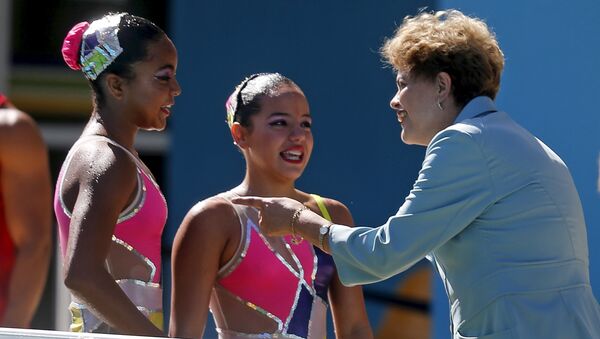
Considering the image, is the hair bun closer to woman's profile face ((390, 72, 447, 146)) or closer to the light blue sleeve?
woman's profile face ((390, 72, 447, 146))

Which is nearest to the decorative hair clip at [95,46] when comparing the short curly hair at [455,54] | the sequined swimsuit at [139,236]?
the sequined swimsuit at [139,236]

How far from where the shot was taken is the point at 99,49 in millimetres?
3057

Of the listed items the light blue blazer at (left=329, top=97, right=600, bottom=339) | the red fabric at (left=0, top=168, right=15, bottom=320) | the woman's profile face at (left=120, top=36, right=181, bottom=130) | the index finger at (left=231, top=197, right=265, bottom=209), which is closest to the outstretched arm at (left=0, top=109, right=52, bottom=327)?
the red fabric at (left=0, top=168, right=15, bottom=320)

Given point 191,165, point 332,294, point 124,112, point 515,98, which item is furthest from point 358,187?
point 124,112

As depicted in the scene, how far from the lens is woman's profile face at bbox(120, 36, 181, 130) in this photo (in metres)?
3.04

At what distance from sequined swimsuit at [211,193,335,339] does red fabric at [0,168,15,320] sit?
3.45 ft

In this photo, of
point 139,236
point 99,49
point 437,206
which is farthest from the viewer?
point 99,49

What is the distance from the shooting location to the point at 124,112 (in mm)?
3039

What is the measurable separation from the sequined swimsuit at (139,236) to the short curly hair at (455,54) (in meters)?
0.70

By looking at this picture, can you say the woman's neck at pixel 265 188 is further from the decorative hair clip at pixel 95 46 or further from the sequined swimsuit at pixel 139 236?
the decorative hair clip at pixel 95 46

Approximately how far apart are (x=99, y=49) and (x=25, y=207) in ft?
3.53

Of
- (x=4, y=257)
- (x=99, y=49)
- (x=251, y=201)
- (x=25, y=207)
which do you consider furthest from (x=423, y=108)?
(x=4, y=257)

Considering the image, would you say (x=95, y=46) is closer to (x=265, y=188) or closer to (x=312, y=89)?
(x=265, y=188)

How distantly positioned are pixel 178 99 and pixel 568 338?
289 cm
